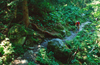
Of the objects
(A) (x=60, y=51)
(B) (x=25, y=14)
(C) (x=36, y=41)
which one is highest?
(B) (x=25, y=14)

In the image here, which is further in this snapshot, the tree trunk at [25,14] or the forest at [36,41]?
the tree trunk at [25,14]

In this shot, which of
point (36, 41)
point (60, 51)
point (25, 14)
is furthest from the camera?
point (36, 41)

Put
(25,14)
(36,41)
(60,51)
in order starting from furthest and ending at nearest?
(36,41)
(25,14)
(60,51)

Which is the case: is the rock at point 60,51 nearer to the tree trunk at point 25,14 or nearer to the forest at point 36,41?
the forest at point 36,41

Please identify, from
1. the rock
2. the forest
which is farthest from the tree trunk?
the rock

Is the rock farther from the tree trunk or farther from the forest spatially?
the tree trunk

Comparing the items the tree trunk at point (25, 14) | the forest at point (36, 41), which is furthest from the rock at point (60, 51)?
the tree trunk at point (25, 14)

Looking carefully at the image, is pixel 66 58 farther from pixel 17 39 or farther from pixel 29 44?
pixel 17 39

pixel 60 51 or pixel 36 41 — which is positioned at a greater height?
pixel 36 41

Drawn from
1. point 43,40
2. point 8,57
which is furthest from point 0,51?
point 43,40

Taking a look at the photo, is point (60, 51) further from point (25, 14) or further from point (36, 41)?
point (25, 14)

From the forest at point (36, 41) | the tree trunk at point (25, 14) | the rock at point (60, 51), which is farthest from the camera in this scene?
the tree trunk at point (25, 14)

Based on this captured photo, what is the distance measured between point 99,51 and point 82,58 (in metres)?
2.00

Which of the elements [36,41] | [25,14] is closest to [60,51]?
[36,41]
